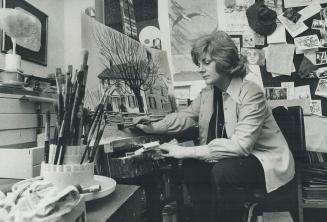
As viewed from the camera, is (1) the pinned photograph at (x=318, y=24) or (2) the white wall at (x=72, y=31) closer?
(1) the pinned photograph at (x=318, y=24)

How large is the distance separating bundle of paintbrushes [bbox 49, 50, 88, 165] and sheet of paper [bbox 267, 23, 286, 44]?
164 cm

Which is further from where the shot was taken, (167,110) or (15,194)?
(167,110)

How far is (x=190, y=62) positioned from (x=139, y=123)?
79 cm

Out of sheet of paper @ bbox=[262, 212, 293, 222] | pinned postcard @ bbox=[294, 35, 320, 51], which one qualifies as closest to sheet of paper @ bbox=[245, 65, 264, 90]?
pinned postcard @ bbox=[294, 35, 320, 51]

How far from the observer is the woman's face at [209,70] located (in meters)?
1.39

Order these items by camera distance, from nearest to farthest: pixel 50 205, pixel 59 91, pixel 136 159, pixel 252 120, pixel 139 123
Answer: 1. pixel 50 205
2. pixel 59 91
3. pixel 136 159
4. pixel 252 120
5. pixel 139 123

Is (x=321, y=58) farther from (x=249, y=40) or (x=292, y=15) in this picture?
(x=249, y=40)

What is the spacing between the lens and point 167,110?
1686mm

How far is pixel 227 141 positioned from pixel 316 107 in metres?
0.95

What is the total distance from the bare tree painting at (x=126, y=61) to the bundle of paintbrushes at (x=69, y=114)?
2.20 ft

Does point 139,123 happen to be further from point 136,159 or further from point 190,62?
point 190,62

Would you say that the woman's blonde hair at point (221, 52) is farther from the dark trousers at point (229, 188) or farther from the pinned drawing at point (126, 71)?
the dark trousers at point (229, 188)

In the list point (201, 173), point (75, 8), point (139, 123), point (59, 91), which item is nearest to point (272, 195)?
point (201, 173)

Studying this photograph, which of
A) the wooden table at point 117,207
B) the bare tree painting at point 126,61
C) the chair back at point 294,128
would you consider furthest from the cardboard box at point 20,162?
the chair back at point 294,128
